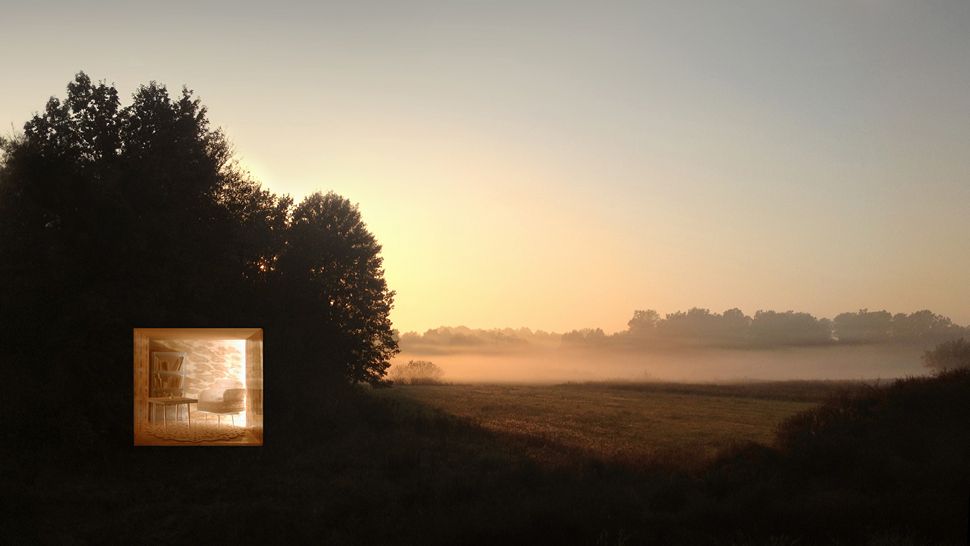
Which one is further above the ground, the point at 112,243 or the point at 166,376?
the point at 112,243

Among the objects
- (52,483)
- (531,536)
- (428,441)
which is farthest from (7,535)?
(428,441)

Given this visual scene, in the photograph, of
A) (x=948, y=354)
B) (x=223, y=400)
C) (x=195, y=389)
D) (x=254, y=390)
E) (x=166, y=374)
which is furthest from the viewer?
(x=948, y=354)

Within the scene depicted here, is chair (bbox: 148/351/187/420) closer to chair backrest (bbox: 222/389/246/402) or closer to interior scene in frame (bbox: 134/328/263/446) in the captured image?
interior scene in frame (bbox: 134/328/263/446)

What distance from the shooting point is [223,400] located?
77.5ft

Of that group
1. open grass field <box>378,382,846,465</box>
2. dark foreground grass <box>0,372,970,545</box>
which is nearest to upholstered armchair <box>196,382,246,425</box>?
dark foreground grass <box>0,372,970,545</box>

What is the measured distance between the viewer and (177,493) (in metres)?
19.8

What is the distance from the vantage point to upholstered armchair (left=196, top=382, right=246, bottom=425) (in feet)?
76.5

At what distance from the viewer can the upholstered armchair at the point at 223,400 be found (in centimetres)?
2331

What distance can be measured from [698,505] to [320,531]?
31.0ft

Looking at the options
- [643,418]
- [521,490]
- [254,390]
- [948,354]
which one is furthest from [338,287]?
[948,354]

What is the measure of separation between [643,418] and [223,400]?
26.3m

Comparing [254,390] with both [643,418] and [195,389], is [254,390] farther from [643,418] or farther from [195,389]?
[643,418]

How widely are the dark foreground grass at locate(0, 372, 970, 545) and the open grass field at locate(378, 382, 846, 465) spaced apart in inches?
110

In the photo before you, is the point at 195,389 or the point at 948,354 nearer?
the point at 195,389
